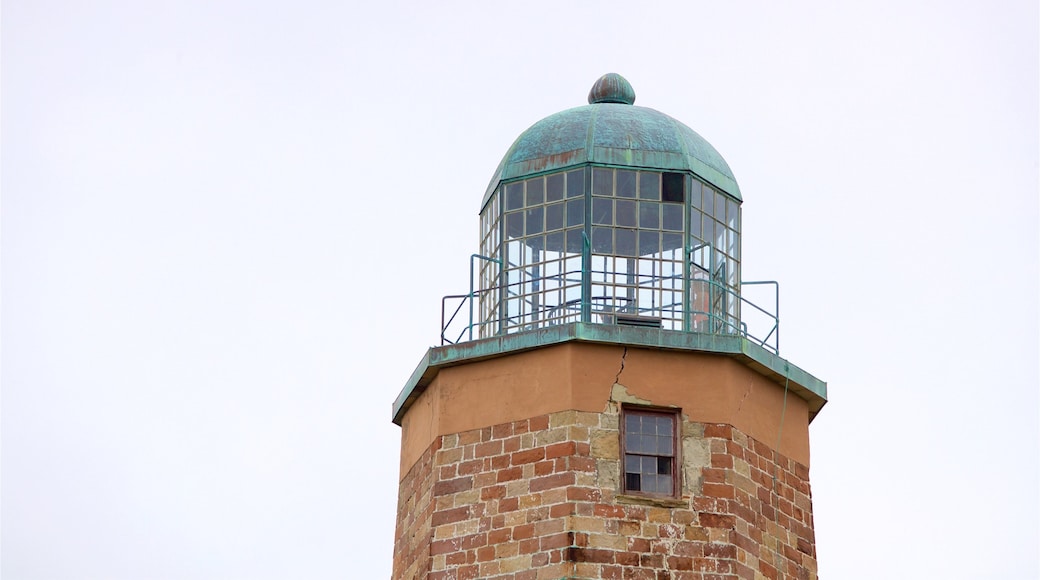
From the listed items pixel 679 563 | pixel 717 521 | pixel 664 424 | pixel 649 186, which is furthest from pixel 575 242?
pixel 679 563

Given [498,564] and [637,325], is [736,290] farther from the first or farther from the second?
[498,564]

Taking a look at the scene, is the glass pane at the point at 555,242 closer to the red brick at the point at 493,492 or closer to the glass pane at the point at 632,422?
the glass pane at the point at 632,422

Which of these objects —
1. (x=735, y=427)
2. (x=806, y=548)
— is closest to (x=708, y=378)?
(x=735, y=427)

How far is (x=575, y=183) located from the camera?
98.1ft

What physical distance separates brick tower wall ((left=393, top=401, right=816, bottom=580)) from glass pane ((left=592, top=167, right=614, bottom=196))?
292 centimetres

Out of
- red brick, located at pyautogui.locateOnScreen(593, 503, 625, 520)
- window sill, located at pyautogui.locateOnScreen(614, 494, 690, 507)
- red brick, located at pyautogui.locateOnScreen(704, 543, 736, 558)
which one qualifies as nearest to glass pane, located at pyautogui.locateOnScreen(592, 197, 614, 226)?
window sill, located at pyautogui.locateOnScreen(614, 494, 690, 507)

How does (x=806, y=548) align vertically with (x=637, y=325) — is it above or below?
below

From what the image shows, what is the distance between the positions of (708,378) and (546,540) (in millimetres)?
2829

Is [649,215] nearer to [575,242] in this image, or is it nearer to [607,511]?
[575,242]

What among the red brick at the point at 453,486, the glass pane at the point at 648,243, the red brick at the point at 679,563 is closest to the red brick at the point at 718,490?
the red brick at the point at 679,563

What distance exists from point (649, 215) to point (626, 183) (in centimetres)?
49

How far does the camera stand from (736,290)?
30.5 meters

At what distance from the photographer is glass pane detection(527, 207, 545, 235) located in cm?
3009

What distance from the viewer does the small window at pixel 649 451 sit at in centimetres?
2806
